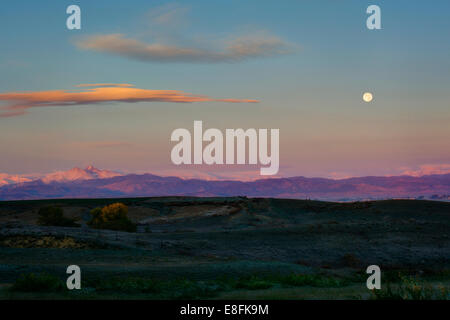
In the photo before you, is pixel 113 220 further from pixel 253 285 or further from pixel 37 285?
pixel 37 285

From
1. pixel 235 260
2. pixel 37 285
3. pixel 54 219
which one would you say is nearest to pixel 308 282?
pixel 235 260

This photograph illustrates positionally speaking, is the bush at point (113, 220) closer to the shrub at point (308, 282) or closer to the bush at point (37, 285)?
the shrub at point (308, 282)

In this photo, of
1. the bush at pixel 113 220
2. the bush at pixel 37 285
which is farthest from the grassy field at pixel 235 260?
the bush at pixel 113 220

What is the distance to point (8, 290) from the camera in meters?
20.0

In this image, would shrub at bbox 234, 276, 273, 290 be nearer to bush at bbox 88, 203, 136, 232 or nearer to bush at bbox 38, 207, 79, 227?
bush at bbox 88, 203, 136, 232

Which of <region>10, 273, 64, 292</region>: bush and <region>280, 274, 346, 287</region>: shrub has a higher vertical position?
<region>10, 273, 64, 292</region>: bush

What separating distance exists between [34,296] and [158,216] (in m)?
73.7

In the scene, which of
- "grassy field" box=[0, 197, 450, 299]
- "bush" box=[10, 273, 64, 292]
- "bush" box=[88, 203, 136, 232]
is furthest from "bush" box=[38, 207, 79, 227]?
"bush" box=[10, 273, 64, 292]

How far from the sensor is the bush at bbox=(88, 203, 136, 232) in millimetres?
59281

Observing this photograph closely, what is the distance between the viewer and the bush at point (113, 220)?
59.3 metres

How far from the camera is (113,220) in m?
63.0
